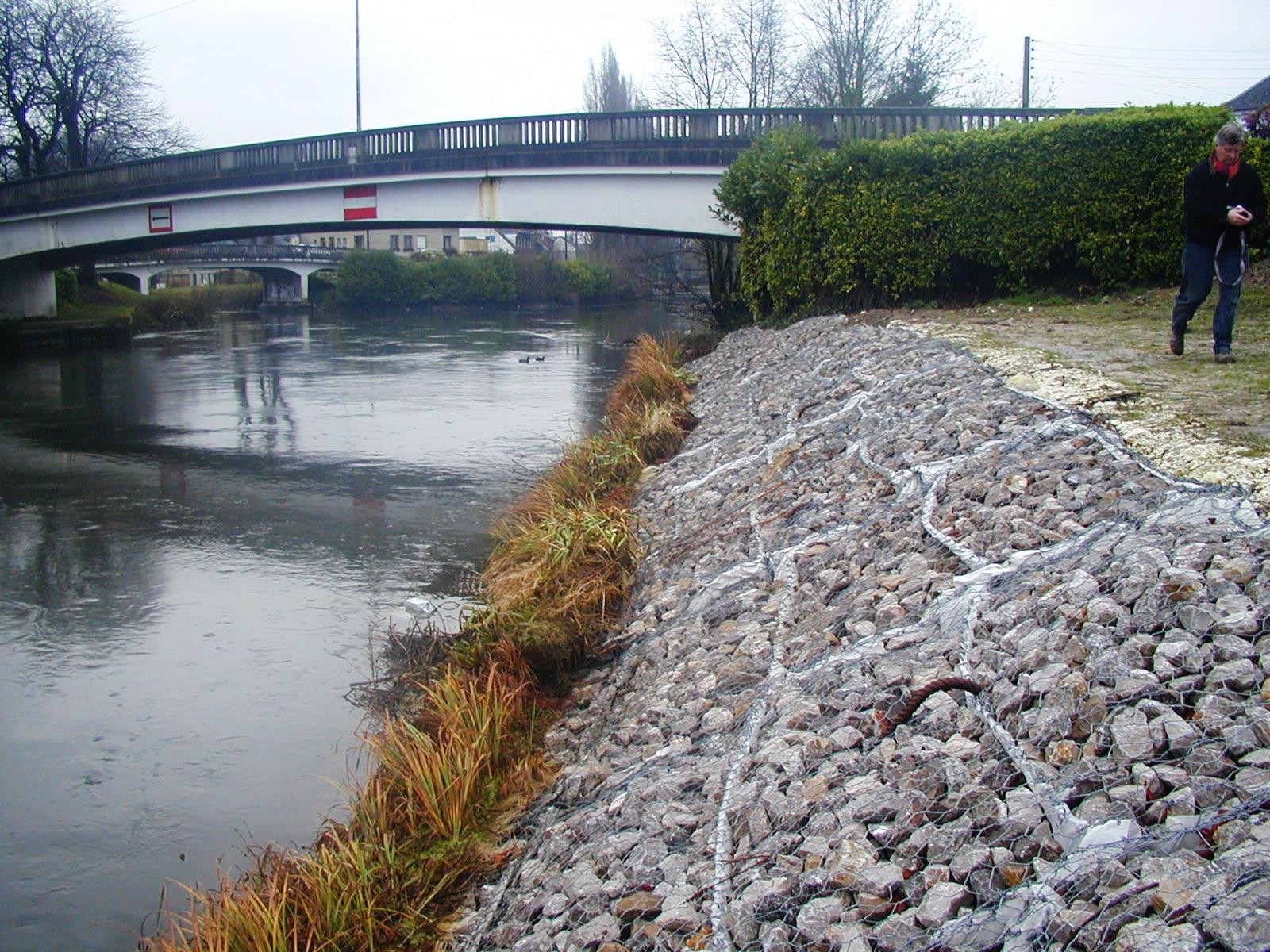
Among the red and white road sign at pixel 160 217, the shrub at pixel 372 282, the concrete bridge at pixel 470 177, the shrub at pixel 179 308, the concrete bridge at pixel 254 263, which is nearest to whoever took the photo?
the concrete bridge at pixel 470 177

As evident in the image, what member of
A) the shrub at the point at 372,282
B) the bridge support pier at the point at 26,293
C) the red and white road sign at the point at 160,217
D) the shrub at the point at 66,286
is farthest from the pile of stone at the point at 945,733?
the shrub at the point at 372,282

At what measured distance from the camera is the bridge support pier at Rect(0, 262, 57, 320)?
4119 centimetres

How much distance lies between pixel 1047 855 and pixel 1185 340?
27.7 feet

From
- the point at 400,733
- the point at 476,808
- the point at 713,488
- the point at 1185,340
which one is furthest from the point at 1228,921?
the point at 1185,340

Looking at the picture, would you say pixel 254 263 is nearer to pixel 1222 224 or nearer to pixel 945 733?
pixel 1222 224

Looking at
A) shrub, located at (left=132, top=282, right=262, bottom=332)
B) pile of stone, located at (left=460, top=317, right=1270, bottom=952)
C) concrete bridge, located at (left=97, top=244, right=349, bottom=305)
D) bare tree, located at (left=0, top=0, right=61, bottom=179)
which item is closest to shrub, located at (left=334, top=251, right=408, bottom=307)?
concrete bridge, located at (left=97, top=244, right=349, bottom=305)

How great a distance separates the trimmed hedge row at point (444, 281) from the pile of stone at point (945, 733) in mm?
60512

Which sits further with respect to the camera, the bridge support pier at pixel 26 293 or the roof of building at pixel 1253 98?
the bridge support pier at pixel 26 293

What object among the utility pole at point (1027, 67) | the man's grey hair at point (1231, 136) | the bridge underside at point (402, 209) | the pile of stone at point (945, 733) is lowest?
the pile of stone at point (945, 733)

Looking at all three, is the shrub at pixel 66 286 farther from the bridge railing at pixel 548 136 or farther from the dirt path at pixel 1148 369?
the dirt path at pixel 1148 369

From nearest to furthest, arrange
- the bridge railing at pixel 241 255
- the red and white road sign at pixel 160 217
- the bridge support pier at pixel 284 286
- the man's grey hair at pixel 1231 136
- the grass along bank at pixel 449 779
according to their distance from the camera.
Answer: the grass along bank at pixel 449 779 < the man's grey hair at pixel 1231 136 < the red and white road sign at pixel 160 217 < the bridge railing at pixel 241 255 < the bridge support pier at pixel 284 286

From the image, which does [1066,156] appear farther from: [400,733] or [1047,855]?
[1047,855]

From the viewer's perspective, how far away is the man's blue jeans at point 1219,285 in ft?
28.9

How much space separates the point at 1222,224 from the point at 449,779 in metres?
6.97
